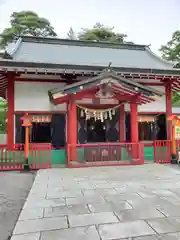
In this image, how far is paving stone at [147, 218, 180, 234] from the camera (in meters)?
3.13

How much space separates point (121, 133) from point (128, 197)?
5542 millimetres

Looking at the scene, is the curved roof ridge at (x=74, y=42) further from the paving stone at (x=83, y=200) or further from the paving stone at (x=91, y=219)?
the paving stone at (x=91, y=219)

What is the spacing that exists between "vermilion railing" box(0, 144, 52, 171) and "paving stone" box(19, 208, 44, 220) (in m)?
4.25

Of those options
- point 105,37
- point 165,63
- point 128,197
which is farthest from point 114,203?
point 105,37

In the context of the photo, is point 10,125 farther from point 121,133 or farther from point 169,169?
point 169,169

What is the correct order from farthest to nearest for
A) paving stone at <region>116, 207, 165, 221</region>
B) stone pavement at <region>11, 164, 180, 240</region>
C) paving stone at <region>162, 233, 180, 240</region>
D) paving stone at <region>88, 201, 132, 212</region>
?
paving stone at <region>88, 201, 132, 212</region>, paving stone at <region>116, 207, 165, 221</region>, stone pavement at <region>11, 164, 180, 240</region>, paving stone at <region>162, 233, 180, 240</region>

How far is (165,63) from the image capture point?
1206 cm

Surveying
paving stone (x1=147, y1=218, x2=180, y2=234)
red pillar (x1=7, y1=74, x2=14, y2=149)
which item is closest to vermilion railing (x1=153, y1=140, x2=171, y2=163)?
paving stone (x1=147, y1=218, x2=180, y2=234)

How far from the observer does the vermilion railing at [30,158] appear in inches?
321

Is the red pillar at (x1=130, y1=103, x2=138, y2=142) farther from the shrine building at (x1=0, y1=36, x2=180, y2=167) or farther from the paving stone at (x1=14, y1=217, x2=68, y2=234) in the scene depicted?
the paving stone at (x1=14, y1=217, x2=68, y2=234)

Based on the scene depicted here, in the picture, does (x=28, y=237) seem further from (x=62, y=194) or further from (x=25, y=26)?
(x=25, y=26)

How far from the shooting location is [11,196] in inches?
198

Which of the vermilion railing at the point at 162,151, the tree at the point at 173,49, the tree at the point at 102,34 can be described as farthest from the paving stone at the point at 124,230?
the tree at the point at 102,34

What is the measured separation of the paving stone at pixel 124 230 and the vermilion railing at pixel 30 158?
5330 millimetres
